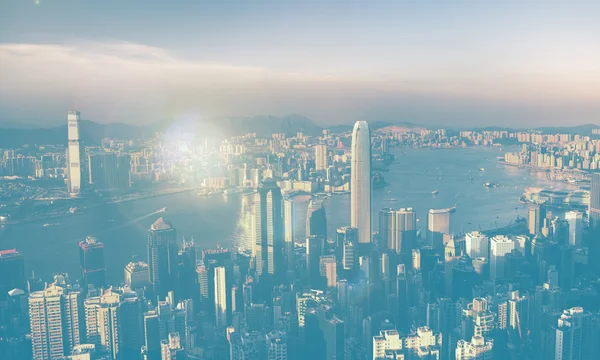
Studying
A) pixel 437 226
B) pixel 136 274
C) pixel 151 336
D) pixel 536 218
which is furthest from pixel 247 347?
pixel 536 218

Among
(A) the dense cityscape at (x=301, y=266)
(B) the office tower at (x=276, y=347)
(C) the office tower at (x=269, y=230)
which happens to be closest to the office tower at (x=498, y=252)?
(A) the dense cityscape at (x=301, y=266)

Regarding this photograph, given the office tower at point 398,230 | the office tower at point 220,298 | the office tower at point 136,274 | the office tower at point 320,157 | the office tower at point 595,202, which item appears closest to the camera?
the office tower at point 220,298

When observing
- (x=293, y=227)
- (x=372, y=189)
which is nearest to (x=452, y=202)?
(x=372, y=189)

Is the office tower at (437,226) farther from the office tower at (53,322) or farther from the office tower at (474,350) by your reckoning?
the office tower at (53,322)

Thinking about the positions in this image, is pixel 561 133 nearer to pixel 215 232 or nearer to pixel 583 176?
pixel 583 176

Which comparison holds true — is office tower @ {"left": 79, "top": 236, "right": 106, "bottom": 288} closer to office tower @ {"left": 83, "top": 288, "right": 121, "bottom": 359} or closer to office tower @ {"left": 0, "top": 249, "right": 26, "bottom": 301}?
office tower @ {"left": 0, "top": 249, "right": 26, "bottom": 301}

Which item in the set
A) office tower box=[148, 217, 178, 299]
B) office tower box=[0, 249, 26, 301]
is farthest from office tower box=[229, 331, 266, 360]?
office tower box=[0, 249, 26, 301]
